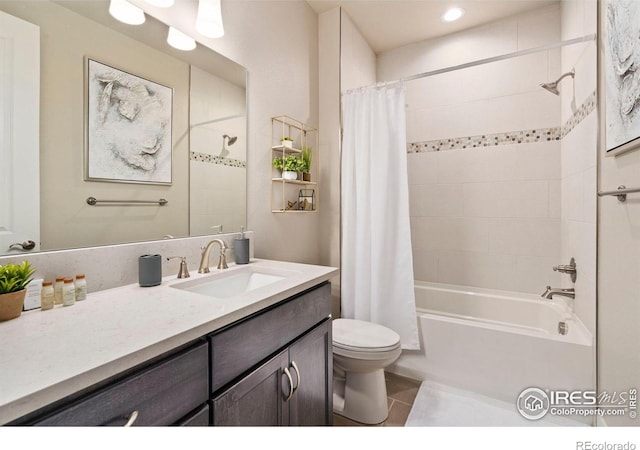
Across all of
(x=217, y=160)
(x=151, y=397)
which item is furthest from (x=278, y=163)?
(x=151, y=397)

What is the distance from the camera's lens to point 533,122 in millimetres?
2250

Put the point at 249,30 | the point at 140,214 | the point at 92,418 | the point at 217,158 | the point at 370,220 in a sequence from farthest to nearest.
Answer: the point at 370,220, the point at 249,30, the point at 217,158, the point at 140,214, the point at 92,418

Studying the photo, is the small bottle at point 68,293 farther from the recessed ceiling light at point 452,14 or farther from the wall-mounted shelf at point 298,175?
the recessed ceiling light at point 452,14

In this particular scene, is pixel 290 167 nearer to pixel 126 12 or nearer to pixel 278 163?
pixel 278 163

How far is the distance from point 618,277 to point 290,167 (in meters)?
1.70

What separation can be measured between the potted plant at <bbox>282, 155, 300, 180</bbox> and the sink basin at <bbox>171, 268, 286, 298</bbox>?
0.67 meters

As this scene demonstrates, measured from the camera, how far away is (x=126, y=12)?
1.09 meters

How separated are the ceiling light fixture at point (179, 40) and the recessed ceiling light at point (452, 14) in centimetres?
201

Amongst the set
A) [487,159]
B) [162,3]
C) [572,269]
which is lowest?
[572,269]

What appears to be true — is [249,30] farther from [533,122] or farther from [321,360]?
[533,122]

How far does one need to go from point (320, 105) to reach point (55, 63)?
1.68 meters

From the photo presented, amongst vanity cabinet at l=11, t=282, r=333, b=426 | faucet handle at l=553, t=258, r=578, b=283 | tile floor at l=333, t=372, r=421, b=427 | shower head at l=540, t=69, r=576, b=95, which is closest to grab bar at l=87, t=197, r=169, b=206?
vanity cabinet at l=11, t=282, r=333, b=426

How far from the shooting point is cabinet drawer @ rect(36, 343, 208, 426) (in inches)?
20.2

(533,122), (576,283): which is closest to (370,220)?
(576,283)
